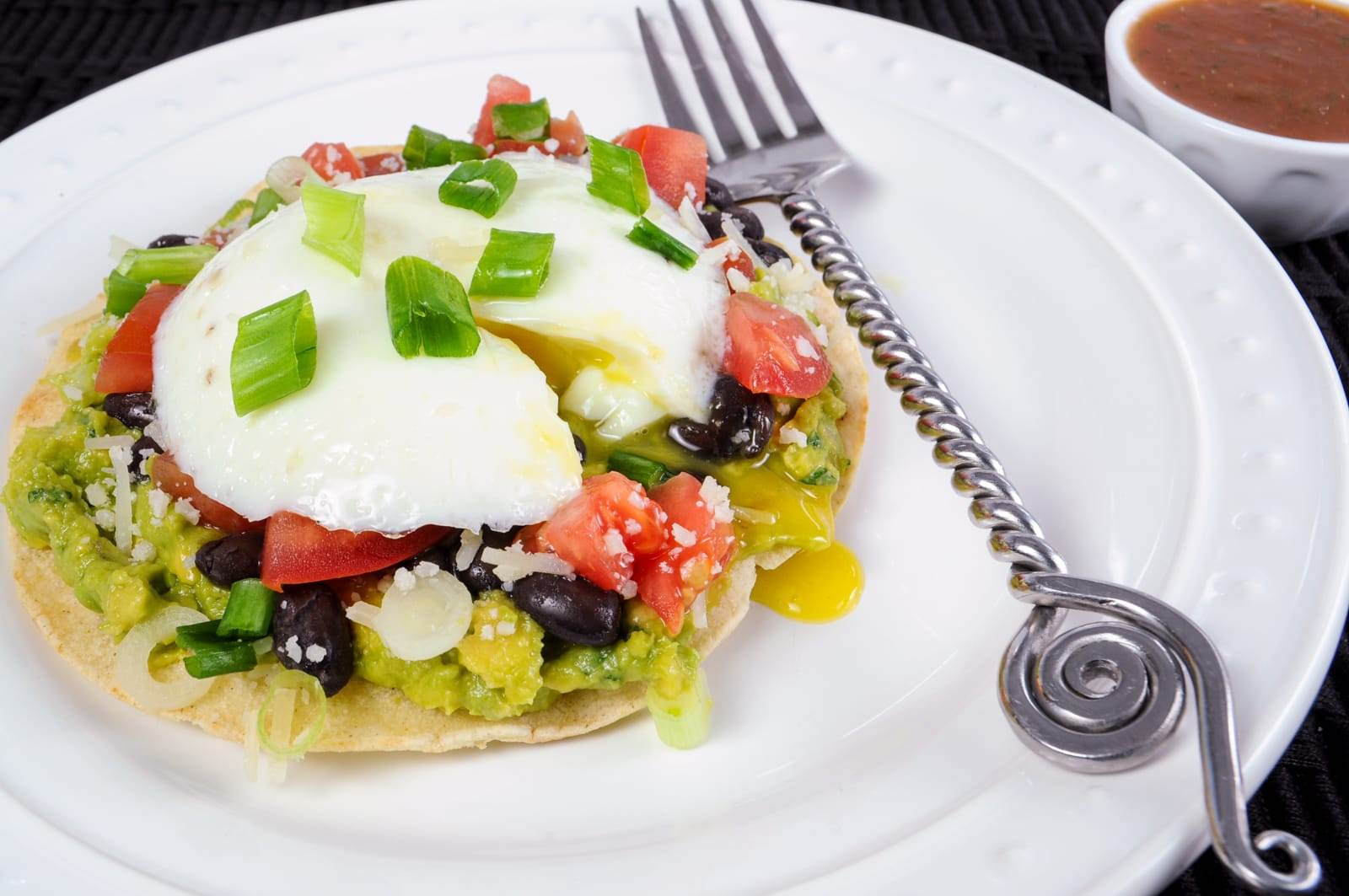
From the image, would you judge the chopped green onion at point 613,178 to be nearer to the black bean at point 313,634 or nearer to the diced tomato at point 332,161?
the diced tomato at point 332,161

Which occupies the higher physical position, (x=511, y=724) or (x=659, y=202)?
(x=659, y=202)

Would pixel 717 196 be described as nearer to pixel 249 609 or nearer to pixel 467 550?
pixel 467 550

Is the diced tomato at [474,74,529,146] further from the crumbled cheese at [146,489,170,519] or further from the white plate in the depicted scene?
the crumbled cheese at [146,489,170,519]

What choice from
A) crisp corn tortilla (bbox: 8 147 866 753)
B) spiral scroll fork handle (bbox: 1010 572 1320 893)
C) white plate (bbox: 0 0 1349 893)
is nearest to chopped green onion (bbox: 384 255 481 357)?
crisp corn tortilla (bbox: 8 147 866 753)

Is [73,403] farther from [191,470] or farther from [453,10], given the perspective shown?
[453,10]

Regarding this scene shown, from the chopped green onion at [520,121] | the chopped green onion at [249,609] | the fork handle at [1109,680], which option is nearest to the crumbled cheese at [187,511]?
the chopped green onion at [249,609]

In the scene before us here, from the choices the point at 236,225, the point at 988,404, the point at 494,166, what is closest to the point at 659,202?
the point at 494,166
